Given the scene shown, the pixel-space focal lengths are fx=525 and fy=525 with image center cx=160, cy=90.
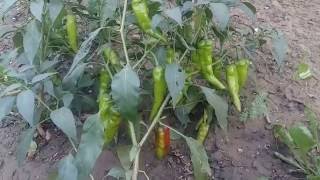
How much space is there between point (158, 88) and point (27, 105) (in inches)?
18.6

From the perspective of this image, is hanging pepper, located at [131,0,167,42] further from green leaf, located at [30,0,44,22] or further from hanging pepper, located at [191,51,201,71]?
green leaf, located at [30,0,44,22]

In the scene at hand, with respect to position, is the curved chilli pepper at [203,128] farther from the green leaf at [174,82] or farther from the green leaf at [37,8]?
the green leaf at [37,8]

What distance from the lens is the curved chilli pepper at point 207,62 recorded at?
2012 mm

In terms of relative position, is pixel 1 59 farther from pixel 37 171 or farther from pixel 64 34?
pixel 37 171

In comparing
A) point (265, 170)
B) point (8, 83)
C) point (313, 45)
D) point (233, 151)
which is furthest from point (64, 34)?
point (313, 45)

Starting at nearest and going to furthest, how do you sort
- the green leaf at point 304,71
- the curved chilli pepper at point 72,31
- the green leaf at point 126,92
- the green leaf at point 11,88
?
the green leaf at point 126,92 < the green leaf at point 11,88 < the curved chilli pepper at point 72,31 < the green leaf at point 304,71

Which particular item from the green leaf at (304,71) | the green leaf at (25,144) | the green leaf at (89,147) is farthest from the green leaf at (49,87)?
the green leaf at (304,71)

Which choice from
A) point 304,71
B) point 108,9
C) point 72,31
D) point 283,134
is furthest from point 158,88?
point 304,71

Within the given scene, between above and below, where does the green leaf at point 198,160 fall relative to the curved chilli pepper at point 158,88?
below

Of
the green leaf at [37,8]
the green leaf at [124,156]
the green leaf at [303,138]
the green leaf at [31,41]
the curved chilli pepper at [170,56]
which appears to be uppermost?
the green leaf at [37,8]

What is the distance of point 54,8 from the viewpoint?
1.92 meters

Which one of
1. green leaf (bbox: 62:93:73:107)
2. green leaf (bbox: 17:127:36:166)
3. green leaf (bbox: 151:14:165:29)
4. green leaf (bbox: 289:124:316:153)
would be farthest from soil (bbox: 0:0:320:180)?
green leaf (bbox: 151:14:165:29)

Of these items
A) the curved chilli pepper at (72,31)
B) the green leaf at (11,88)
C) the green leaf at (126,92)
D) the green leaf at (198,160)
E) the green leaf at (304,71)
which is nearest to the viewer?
the green leaf at (126,92)

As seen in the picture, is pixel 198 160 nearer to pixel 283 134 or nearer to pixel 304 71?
pixel 283 134
